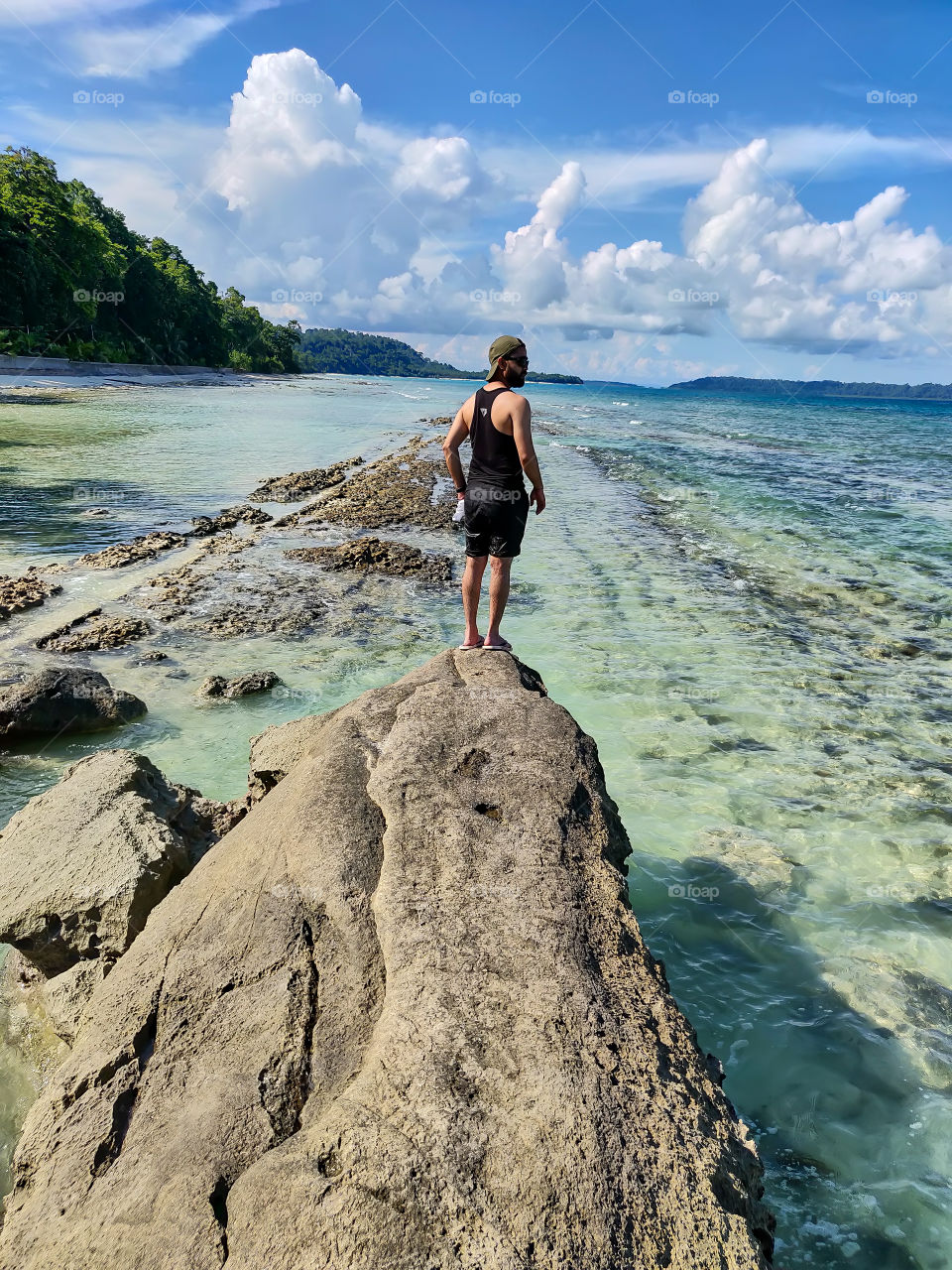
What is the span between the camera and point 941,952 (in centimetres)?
468

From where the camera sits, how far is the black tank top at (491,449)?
18.7 ft

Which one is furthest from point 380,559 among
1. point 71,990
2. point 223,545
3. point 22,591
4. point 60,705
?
point 71,990

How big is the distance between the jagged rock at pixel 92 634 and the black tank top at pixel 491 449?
16.6 ft

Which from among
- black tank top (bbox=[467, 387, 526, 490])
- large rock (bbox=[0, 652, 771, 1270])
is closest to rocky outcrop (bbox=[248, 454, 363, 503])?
black tank top (bbox=[467, 387, 526, 490])

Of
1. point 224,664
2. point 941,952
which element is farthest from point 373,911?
point 224,664

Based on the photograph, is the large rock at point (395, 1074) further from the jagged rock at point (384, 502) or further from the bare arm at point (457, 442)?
the jagged rock at point (384, 502)

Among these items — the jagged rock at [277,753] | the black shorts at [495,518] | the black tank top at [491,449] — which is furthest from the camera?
the black shorts at [495,518]

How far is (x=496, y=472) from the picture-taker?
5809mm

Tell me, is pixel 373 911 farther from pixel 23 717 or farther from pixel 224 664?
pixel 224 664

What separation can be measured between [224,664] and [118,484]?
40.7 ft

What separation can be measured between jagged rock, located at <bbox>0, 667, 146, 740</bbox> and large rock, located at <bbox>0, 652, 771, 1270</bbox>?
3.58 metres

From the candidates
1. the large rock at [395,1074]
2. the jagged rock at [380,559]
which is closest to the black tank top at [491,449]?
the large rock at [395,1074]

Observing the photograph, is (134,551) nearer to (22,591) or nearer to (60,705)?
(22,591)

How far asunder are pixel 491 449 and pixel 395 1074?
4.36 meters
